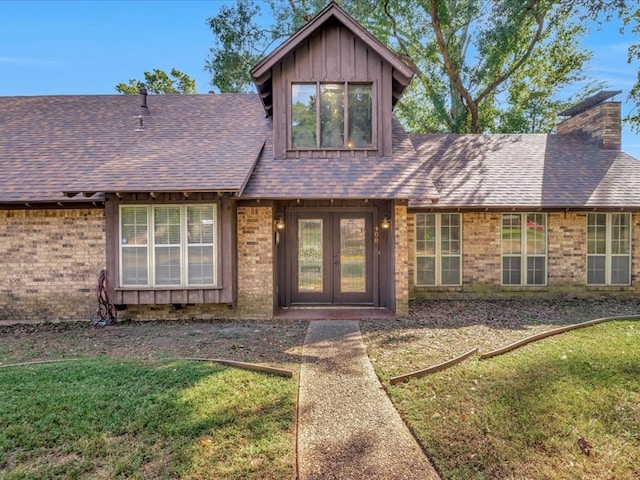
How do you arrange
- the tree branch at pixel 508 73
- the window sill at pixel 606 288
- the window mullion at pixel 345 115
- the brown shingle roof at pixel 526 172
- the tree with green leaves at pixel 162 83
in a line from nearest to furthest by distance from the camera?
the window mullion at pixel 345 115 < the brown shingle roof at pixel 526 172 < the window sill at pixel 606 288 < the tree branch at pixel 508 73 < the tree with green leaves at pixel 162 83

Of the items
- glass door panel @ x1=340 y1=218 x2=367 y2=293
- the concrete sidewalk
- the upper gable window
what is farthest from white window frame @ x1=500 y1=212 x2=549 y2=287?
the concrete sidewalk

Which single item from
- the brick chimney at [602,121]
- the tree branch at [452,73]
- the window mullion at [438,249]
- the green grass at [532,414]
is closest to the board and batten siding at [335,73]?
the window mullion at [438,249]

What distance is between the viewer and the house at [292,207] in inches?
300

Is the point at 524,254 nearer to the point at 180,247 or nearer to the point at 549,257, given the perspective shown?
the point at 549,257

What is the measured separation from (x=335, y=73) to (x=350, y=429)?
7.62m

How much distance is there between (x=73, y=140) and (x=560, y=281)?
45.2ft

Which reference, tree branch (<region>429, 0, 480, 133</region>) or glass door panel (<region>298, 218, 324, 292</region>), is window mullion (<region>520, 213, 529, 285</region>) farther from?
tree branch (<region>429, 0, 480, 133</region>)

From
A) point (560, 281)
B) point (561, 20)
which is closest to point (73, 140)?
point (560, 281)

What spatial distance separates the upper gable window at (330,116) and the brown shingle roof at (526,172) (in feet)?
7.63

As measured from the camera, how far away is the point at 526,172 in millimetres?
10500

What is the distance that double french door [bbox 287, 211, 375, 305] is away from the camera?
29.5 feet

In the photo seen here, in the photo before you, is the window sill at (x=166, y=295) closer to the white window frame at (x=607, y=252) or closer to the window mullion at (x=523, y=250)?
the window mullion at (x=523, y=250)

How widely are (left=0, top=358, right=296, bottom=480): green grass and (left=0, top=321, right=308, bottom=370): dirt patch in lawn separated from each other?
779 millimetres

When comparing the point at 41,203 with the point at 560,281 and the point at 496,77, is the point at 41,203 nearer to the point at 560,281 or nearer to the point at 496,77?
the point at 560,281
